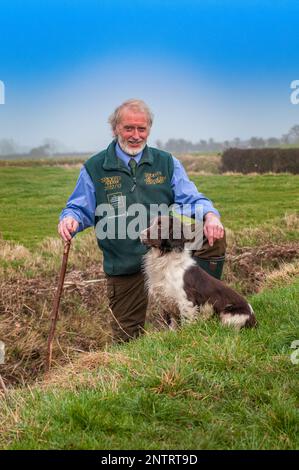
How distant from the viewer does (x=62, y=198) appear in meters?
14.6

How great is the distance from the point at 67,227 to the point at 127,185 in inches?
38.9

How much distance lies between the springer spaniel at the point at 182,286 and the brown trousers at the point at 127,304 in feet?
1.74

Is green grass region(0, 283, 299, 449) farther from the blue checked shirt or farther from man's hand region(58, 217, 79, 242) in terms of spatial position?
the blue checked shirt

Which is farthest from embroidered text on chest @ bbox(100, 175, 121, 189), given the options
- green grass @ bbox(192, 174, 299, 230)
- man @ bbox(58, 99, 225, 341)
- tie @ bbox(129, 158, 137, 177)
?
green grass @ bbox(192, 174, 299, 230)

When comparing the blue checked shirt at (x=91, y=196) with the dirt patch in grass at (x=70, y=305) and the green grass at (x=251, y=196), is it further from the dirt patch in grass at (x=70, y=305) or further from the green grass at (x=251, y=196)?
the green grass at (x=251, y=196)

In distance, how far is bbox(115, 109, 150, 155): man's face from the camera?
6.48m

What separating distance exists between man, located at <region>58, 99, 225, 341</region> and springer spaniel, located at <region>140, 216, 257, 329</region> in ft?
1.18

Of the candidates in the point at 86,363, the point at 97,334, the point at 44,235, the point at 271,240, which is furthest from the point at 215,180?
the point at 86,363

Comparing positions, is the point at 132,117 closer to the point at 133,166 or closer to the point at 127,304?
the point at 133,166

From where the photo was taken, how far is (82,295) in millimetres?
9875

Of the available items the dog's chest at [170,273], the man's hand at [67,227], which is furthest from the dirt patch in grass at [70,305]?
the man's hand at [67,227]

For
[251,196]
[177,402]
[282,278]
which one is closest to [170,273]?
[177,402]

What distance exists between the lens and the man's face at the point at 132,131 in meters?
6.48

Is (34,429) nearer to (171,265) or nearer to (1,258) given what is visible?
(171,265)
